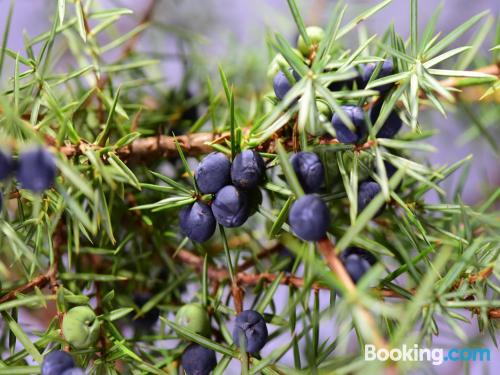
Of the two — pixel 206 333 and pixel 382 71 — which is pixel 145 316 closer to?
pixel 206 333

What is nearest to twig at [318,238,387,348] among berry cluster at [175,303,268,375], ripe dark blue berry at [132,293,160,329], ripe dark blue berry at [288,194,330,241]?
ripe dark blue berry at [288,194,330,241]

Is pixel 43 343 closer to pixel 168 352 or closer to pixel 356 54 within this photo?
pixel 168 352

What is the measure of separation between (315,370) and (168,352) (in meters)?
0.14

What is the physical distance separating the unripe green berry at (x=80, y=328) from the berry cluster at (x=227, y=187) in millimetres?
98

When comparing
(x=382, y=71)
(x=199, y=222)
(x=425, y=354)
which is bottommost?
(x=425, y=354)

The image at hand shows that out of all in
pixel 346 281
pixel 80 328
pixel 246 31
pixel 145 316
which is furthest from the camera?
pixel 246 31

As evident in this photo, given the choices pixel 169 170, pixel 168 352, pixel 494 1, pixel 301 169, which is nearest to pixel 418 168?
pixel 301 169

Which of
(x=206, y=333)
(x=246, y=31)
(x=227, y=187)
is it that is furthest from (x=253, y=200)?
(x=246, y=31)

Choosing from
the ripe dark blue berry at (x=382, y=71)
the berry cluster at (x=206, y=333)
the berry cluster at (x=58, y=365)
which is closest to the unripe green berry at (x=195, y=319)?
the berry cluster at (x=206, y=333)

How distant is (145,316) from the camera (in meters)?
0.51

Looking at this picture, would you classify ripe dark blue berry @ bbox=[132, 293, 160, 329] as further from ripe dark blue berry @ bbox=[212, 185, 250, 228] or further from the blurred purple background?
the blurred purple background

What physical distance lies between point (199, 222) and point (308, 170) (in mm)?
93

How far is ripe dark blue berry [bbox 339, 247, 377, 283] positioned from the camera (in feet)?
1.14

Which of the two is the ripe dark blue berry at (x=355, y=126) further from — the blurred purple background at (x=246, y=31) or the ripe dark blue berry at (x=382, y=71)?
the blurred purple background at (x=246, y=31)
